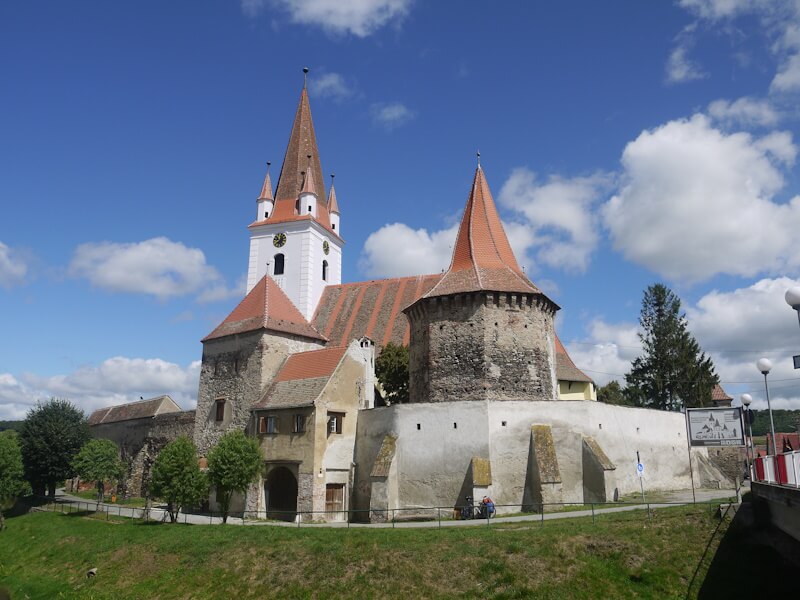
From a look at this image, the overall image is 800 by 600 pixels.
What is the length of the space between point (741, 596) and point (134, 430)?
39.7 meters

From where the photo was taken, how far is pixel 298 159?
172 ft

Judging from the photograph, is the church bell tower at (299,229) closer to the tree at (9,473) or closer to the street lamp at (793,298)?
the tree at (9,473)

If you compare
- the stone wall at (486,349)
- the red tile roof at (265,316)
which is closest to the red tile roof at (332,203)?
the red tile roof at (265,316)

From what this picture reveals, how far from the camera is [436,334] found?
30188 mm

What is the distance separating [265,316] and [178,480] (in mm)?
10795

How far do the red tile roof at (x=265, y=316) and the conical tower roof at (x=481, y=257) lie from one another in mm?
9582

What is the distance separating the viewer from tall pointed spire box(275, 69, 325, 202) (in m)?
51.8

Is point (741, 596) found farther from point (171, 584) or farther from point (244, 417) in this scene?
point (244, 417)

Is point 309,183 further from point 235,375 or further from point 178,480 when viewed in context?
point 178,480

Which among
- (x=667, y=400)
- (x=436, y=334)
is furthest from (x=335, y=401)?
(x=667, y=400)

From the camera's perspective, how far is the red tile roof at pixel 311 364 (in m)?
30.7

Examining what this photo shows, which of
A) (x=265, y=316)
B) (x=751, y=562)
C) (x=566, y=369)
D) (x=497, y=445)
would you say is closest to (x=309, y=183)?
(x=265, y=316)

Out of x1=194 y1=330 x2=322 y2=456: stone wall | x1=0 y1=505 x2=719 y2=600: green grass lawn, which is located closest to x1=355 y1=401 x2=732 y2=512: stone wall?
x1=0 y1=505 x2=719 y2=600: green grass lawn

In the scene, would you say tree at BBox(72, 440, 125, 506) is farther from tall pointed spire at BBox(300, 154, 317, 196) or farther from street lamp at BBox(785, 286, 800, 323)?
street lamp at BBox(785, 286, 800, 323)
